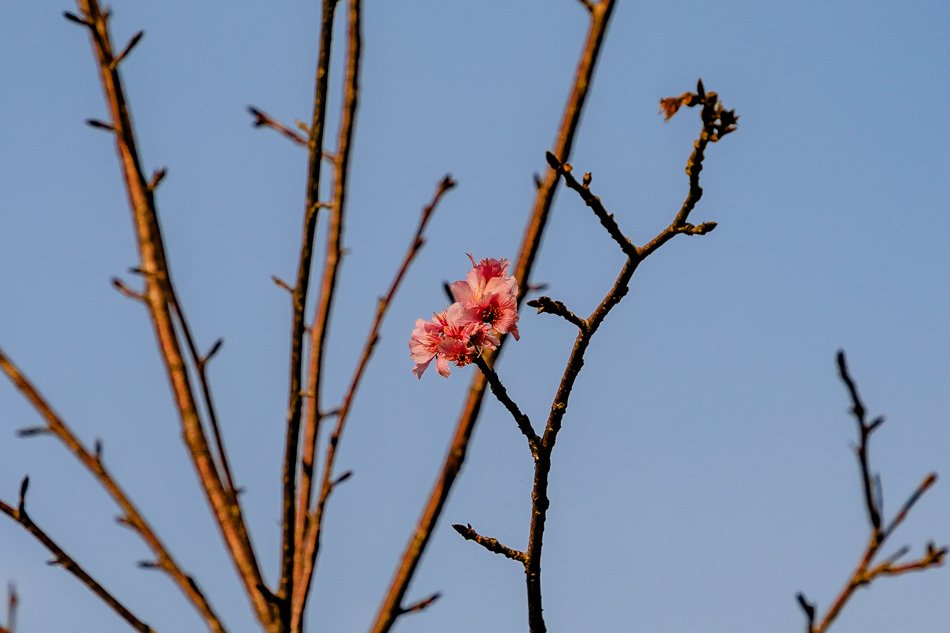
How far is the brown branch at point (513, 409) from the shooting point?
2.47m

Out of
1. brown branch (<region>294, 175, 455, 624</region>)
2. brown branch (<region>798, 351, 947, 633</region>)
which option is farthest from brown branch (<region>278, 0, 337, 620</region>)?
brown branch (<region>798, 351, 947, 633</region>)

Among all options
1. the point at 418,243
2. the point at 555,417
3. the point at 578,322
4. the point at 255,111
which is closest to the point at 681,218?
the point at 578,322

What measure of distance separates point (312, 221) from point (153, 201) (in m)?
0.48

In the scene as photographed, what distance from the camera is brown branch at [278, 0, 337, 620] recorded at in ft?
8.96

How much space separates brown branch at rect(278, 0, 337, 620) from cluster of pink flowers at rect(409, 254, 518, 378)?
0.37m

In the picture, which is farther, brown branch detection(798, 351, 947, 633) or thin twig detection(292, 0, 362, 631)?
thin twig detection(292, 0, 362, 631)

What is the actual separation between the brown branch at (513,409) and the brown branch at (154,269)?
85 cm

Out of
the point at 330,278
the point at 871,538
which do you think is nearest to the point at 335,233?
the point at 330,278

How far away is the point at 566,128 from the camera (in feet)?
10.1

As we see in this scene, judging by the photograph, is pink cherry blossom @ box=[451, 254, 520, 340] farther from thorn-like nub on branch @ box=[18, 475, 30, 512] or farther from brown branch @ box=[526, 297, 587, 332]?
thorn-like nub on branch @ box=[18, 475, 30, 512]

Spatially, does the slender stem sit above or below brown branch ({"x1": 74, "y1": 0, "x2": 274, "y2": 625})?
below

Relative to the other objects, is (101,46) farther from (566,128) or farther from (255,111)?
(566,128)

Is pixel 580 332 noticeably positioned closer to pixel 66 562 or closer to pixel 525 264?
pixel 525 264

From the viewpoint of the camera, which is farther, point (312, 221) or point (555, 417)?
point (312, 221)
